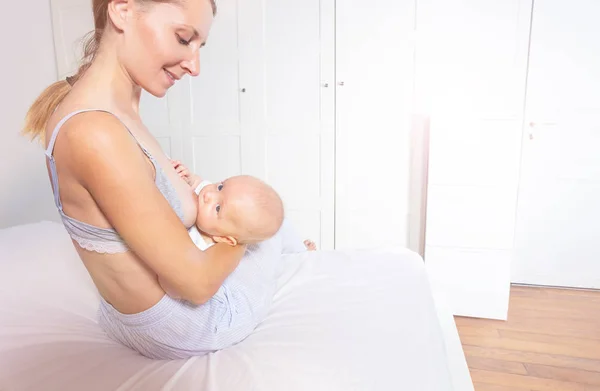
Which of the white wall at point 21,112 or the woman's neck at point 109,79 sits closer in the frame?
the woman's neck at point 109,79

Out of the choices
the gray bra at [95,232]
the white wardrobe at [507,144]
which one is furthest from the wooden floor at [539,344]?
the gray bra at [95,232]

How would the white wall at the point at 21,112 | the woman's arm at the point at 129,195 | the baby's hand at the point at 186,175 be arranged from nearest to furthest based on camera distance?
1. the woman's arm at the point at 129,195
2. the baby's hand at the point at 186,175
3. the white wall at the point at 21,112

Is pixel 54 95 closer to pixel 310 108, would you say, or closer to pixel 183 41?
pixel 183 41

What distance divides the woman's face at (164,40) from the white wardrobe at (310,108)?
175 centimetres

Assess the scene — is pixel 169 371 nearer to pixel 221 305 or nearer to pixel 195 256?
pixel 221 305

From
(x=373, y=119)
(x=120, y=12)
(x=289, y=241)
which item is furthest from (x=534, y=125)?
(x=120, y=12)

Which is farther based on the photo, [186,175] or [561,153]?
[561,153]

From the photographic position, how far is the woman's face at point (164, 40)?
0.81m

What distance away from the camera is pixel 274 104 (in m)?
2.67

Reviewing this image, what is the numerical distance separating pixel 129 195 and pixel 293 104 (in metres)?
2.01

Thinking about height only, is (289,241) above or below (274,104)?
below

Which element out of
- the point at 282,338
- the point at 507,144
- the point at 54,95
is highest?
the point at 54,95

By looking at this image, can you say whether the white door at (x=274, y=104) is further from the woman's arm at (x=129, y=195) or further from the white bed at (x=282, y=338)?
the woman's arm at (x=129, y=195)

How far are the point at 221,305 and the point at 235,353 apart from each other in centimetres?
11
